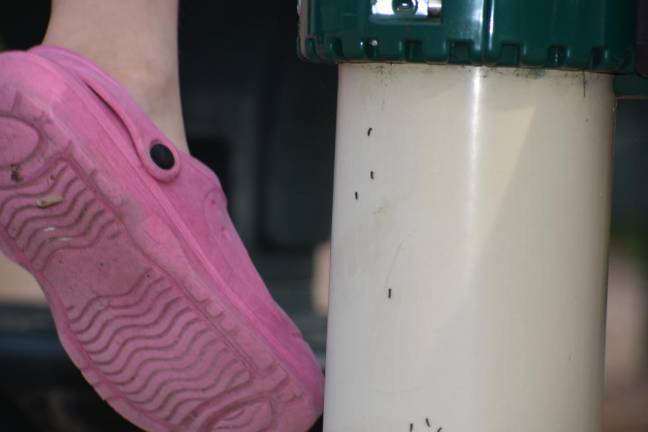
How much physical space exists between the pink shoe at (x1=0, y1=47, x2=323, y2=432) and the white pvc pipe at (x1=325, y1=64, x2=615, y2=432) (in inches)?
7.7

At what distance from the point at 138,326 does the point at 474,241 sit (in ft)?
1.15

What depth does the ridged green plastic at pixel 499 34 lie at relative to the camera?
89cm

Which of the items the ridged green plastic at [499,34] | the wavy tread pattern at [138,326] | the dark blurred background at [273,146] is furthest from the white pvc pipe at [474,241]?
the dark blurred background at [273,146]

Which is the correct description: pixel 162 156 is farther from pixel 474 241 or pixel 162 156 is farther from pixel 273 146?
Result: pixel 273 146

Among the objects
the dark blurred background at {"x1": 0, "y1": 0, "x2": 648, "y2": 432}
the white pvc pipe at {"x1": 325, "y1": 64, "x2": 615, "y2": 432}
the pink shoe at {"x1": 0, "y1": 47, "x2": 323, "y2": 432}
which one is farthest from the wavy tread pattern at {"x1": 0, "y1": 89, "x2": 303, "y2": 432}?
the dark blurred background at {"x1": 0, "y1": 0, "x2": 648, "y2": 432}

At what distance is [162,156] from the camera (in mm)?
1152

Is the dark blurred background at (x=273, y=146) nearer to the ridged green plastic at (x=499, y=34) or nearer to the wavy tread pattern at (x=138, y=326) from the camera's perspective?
the wavy tread pattern at (x=138, y=326)

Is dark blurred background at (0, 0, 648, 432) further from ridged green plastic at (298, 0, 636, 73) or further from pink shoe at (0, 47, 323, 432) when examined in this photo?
ridged green plastic at (298, 0, 636, 73)

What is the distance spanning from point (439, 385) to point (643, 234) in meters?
0.96

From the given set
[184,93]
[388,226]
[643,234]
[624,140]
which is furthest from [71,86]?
[643,234]

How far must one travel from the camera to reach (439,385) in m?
→ 0.93

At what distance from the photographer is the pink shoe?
42.6 inches

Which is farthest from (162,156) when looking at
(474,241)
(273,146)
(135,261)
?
(273,146)

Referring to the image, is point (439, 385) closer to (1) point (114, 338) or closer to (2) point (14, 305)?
(1) point (114, 338)
